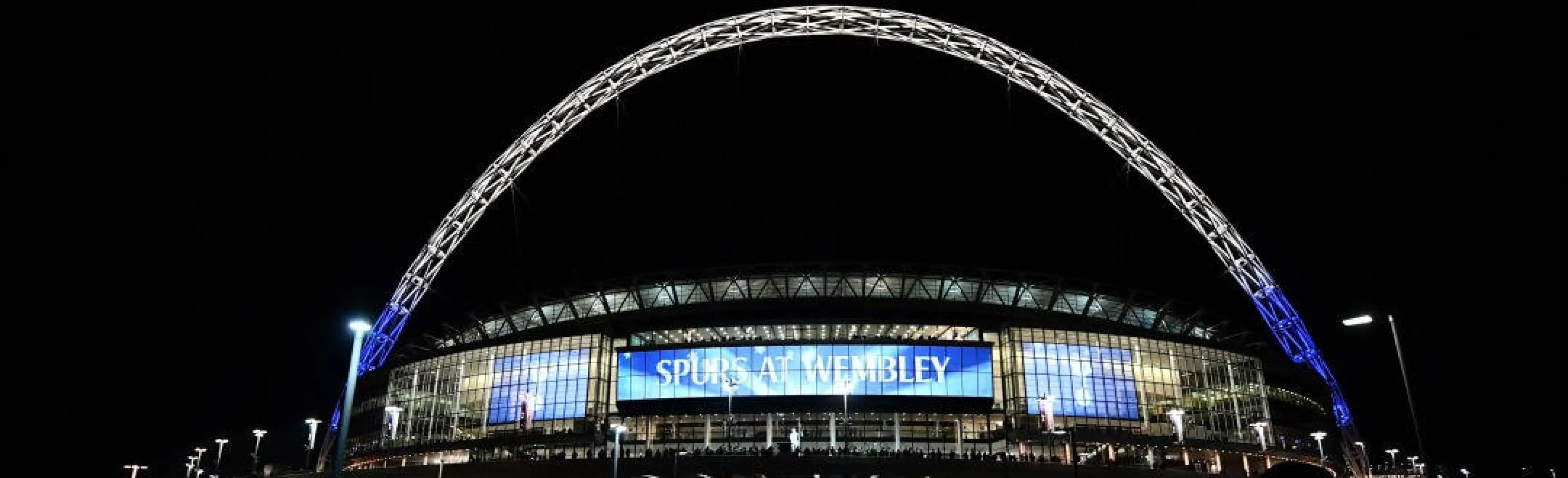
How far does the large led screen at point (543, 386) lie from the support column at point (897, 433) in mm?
25384

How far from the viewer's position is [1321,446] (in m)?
66.6

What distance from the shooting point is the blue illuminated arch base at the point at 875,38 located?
53781 mm

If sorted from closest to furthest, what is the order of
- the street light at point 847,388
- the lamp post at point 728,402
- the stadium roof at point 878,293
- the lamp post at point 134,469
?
the lamp post at point 728,402 < the street light at point 847,388 < the lamp post at point 134,469 < the stadium roof at point 878,293

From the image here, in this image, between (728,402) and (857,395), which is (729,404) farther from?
(857,395)

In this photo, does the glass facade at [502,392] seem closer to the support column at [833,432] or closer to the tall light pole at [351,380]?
the support column at [833,432]

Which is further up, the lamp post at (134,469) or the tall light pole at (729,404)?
the tall light pole at (729,404)

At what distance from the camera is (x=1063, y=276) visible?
8675 centimetres

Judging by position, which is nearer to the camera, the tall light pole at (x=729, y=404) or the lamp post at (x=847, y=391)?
the tall light pole at (x=729, y=404)

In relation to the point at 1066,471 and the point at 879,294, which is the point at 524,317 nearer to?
the point at 879,294

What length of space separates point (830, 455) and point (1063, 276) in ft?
121

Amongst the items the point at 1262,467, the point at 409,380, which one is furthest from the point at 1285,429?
the point at 409,380

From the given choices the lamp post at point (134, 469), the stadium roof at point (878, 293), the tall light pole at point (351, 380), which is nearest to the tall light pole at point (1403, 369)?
the tall light pole at point (351, 380)

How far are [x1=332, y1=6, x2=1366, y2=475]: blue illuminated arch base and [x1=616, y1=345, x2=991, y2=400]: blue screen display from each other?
59.8ft

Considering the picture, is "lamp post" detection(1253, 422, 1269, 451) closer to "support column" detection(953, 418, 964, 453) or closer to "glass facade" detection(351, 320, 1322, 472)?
"glass facade" detection(351, 320, 1322, 472)
